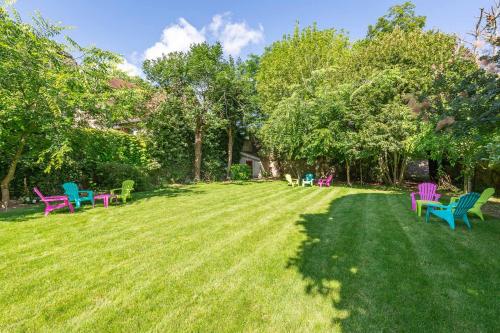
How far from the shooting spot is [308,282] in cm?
338

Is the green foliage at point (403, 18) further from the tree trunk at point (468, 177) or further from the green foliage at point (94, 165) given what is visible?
the green foliage at point (94, 165)

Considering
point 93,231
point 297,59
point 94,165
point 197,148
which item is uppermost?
point 297,59

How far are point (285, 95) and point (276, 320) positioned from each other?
19.0 metres

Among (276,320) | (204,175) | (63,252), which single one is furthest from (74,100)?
(204,175)

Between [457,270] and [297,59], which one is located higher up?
[297,59]

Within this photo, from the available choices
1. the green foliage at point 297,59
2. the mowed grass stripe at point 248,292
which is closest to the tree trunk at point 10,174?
the mowed grass stripe at point 248,292

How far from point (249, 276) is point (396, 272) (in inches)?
85.0

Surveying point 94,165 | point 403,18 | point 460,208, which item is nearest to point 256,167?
point 94,165

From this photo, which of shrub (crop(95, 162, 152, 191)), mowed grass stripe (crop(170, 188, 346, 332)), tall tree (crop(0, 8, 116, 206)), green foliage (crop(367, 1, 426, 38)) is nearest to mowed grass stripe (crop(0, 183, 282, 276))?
tall tree (crop(0, 8, 116, 206))

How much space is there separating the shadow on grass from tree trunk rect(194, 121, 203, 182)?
13.6m

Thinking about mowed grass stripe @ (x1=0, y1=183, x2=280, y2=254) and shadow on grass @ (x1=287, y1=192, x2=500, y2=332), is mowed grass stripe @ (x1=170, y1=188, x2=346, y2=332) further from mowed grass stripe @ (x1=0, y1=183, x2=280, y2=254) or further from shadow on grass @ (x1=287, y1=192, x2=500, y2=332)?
mowed grass stripe @ (x1=0, y1=183, x2=280, y2=254)

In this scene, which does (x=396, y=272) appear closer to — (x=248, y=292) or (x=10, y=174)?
(x=248, y=292)

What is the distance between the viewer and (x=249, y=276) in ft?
11.5

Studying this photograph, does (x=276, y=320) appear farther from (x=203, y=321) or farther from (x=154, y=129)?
(x=154, y=129)
